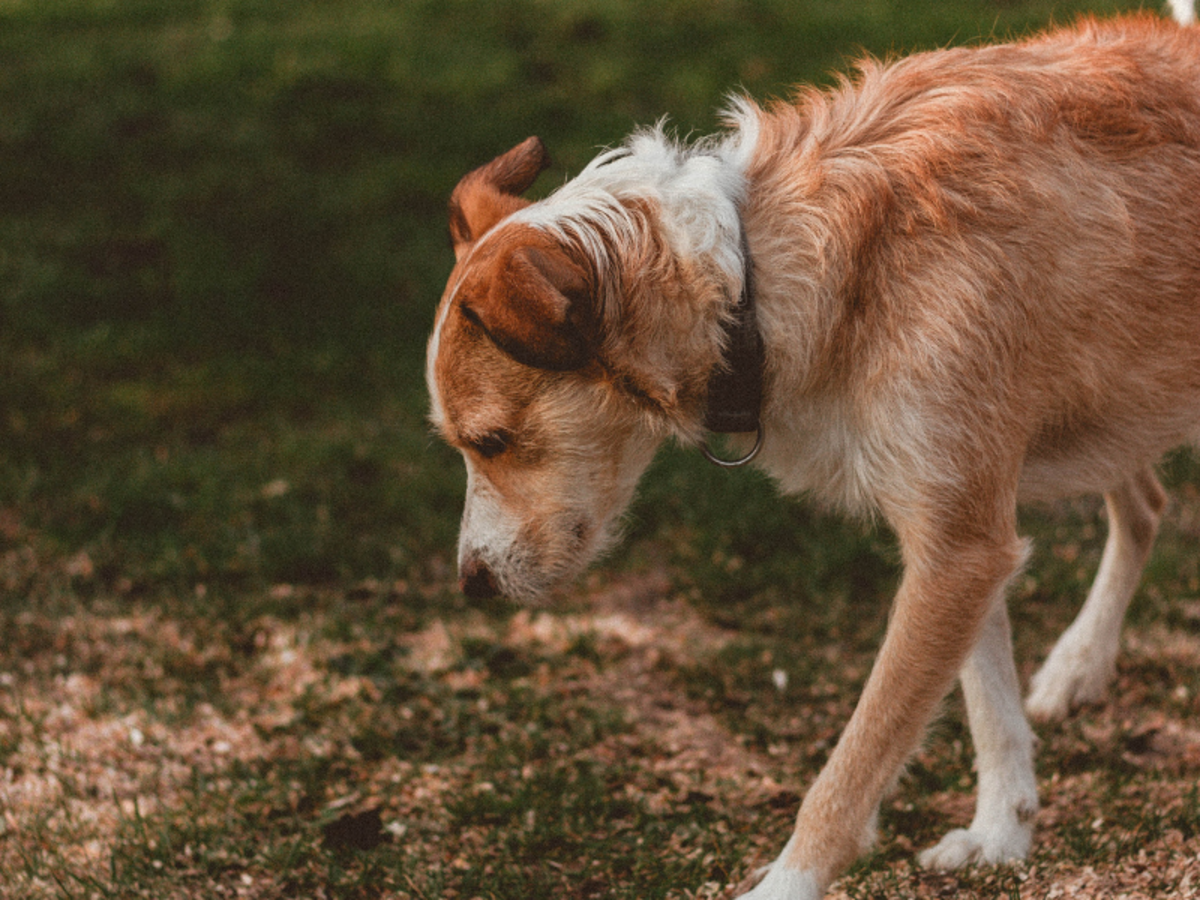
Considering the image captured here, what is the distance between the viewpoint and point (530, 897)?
133 inches

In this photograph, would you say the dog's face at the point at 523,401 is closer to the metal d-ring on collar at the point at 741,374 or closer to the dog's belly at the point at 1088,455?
the metal d-ring on collar at the point at 741,374

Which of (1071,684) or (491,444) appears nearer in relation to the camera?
(491,444)

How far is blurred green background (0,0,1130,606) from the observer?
17.9ft

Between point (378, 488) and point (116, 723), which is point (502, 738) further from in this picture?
point (378, 488)

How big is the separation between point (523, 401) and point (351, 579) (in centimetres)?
226

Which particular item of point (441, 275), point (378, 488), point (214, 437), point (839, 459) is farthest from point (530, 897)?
point (441, 275)

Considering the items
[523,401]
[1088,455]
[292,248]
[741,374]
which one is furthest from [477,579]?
[292,248]

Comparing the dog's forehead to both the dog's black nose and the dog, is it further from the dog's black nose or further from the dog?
the dog's black nose

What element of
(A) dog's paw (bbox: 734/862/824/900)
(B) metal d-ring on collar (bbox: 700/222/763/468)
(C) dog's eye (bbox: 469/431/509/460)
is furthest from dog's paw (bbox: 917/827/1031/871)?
(C) dog's eye (bbox: 469/431/509/460)

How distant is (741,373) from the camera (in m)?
3.05

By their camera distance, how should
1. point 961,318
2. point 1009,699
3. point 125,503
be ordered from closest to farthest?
1. point 961,318
2. point 1009,699
3. point 125,503

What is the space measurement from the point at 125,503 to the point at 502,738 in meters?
2.41

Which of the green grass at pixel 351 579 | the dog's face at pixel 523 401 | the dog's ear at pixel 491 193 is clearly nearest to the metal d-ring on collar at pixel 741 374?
the dog's face at pixel 523 401

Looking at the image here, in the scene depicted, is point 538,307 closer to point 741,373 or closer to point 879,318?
point 741,373
